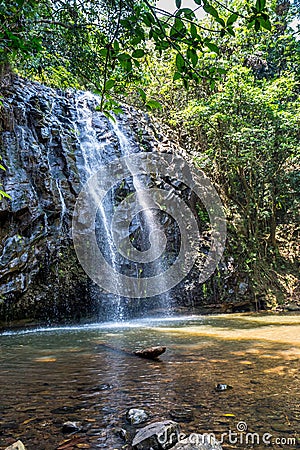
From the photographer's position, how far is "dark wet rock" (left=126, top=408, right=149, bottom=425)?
190 centimetres

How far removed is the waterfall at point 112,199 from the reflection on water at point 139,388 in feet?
11.1

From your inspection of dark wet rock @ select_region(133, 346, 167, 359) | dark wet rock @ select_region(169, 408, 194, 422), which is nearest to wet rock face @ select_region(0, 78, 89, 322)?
dark wet rock @ select_region(133, 346, 167, 359)

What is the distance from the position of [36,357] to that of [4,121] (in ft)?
16.5

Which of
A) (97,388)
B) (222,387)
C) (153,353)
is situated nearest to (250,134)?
(153,353)

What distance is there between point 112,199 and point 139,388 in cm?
623

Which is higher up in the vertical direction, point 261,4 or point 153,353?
point 261,4

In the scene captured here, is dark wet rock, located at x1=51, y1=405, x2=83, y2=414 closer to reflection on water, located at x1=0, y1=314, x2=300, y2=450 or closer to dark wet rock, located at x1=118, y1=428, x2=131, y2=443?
reflection on water, located at x1=0, y1=314, x2=300, y2=450

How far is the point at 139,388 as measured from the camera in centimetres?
250

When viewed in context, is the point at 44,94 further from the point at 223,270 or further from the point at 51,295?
the point at 223,270

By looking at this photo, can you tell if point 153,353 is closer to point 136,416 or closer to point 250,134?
point 136,416

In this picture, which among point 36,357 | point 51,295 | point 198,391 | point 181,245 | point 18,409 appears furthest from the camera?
point 181,245

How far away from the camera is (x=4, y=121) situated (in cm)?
694

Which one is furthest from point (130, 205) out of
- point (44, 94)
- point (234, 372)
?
point (234, 372)

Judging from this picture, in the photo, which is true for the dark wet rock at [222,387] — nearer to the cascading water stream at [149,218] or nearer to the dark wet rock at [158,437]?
the dark wet rock at [158,437]
